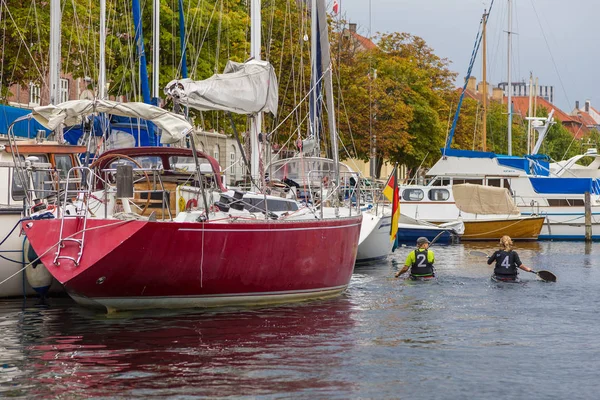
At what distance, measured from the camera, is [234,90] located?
19.9 metres

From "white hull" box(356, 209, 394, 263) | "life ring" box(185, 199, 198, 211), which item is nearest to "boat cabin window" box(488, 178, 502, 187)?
"white hull" box(356, 209, 394, 263)

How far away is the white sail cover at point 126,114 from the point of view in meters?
18.5

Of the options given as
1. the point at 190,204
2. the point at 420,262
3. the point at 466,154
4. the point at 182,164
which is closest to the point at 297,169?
the point at 420,262

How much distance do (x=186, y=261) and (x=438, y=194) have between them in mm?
30474

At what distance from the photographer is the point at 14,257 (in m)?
20.5

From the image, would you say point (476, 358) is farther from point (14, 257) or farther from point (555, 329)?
point (14, 257)

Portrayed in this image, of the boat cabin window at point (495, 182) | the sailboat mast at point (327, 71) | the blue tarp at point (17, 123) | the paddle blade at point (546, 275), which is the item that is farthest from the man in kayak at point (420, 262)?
the boat cabin window at point (495, 182)

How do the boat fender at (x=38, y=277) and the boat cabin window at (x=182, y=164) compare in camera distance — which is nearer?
the boat fender at (x=38, y=277)

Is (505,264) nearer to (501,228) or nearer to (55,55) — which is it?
(55,55)

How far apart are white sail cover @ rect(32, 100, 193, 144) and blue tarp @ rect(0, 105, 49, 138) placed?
572cm

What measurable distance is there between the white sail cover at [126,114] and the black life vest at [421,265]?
8.23 metres

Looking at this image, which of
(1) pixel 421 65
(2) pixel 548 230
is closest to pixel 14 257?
(2) pixel 548 230

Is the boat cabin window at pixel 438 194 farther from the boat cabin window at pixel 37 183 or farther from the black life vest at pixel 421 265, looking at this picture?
the boat cabin window at pixel 37 183

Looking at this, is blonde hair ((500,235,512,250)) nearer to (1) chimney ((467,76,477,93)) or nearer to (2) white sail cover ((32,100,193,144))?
(2) white sail cover ((32,100,193,144))
